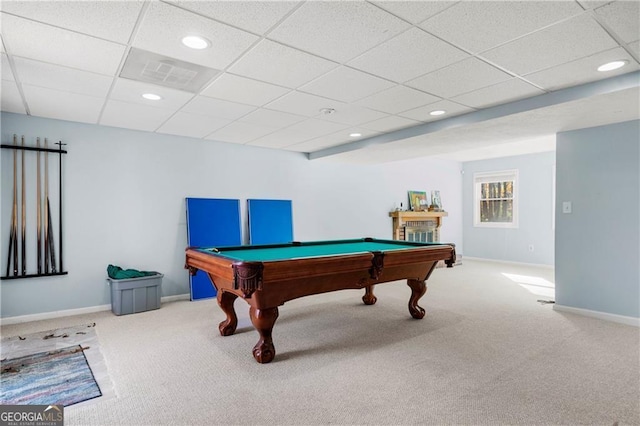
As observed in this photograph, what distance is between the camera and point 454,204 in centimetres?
877

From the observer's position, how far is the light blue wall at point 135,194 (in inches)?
158

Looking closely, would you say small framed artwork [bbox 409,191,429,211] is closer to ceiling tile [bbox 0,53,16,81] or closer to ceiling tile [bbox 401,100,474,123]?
ceiling tile [bbox 401,100,474,123]

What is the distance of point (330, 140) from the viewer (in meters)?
A: 5.21

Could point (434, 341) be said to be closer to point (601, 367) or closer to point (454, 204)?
point (601, 367)

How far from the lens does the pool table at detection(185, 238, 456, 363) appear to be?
2.64 metres

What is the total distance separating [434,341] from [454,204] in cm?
Answer: 613

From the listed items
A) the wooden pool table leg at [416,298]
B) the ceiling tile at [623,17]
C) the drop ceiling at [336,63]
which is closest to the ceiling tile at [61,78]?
the drop ceiling at [336,63]

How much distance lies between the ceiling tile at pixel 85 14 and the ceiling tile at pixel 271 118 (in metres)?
1.73

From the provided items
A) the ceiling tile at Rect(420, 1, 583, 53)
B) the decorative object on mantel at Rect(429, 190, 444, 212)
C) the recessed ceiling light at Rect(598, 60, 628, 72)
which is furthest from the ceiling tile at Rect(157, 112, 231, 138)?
the decorative object on mantel at Rect(429, 190, 444, 212)

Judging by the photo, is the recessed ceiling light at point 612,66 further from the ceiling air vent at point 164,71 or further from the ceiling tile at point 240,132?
the ceiling tile at point 240,132

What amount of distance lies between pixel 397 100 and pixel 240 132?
217 cm

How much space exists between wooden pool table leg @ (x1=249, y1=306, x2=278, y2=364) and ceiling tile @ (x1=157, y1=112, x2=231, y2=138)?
2.30 meters

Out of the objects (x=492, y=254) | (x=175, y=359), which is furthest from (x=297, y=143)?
(x=492, y=254)

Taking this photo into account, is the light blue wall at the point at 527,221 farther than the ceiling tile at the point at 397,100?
Yes
